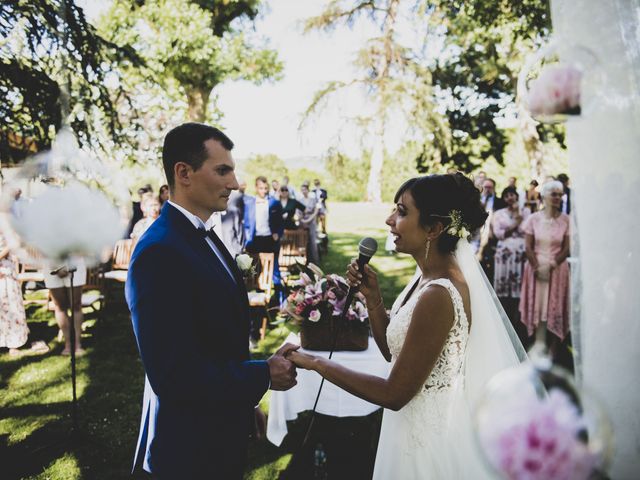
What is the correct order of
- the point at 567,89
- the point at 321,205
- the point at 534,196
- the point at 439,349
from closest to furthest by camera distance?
the point at 567,89
the point at 439,349
the point at 534,196
the point at 321,205

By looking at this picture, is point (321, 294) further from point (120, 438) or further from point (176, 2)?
point (176, 2)

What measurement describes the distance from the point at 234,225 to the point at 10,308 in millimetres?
3468

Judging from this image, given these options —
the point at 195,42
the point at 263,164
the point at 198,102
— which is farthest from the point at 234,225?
the point at 263,164

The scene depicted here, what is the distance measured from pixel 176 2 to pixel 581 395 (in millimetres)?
21438

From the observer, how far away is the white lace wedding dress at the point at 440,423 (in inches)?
82.4

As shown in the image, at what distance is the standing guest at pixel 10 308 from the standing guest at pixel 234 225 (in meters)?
3.00

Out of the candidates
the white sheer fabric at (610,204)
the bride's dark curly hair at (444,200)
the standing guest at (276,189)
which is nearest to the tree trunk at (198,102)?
the standing guest at (276,189)

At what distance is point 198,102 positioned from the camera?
22797 millimetres

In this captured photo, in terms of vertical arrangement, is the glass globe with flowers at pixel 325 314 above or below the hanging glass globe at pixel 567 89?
below

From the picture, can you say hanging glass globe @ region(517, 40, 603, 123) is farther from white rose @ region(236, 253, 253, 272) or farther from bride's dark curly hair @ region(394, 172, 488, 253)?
white rose @ region(236, 253, 253, 272)

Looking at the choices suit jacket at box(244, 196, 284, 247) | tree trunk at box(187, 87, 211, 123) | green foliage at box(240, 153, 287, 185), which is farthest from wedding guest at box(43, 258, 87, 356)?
green foliage at box(240, 153, 287, 185)

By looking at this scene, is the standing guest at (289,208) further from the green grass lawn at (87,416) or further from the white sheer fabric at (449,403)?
the white sheer fabric at (449,403)

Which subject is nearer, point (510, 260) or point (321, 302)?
point (321, 302)

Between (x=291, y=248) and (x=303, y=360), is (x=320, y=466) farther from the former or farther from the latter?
(x=291, y=248)
